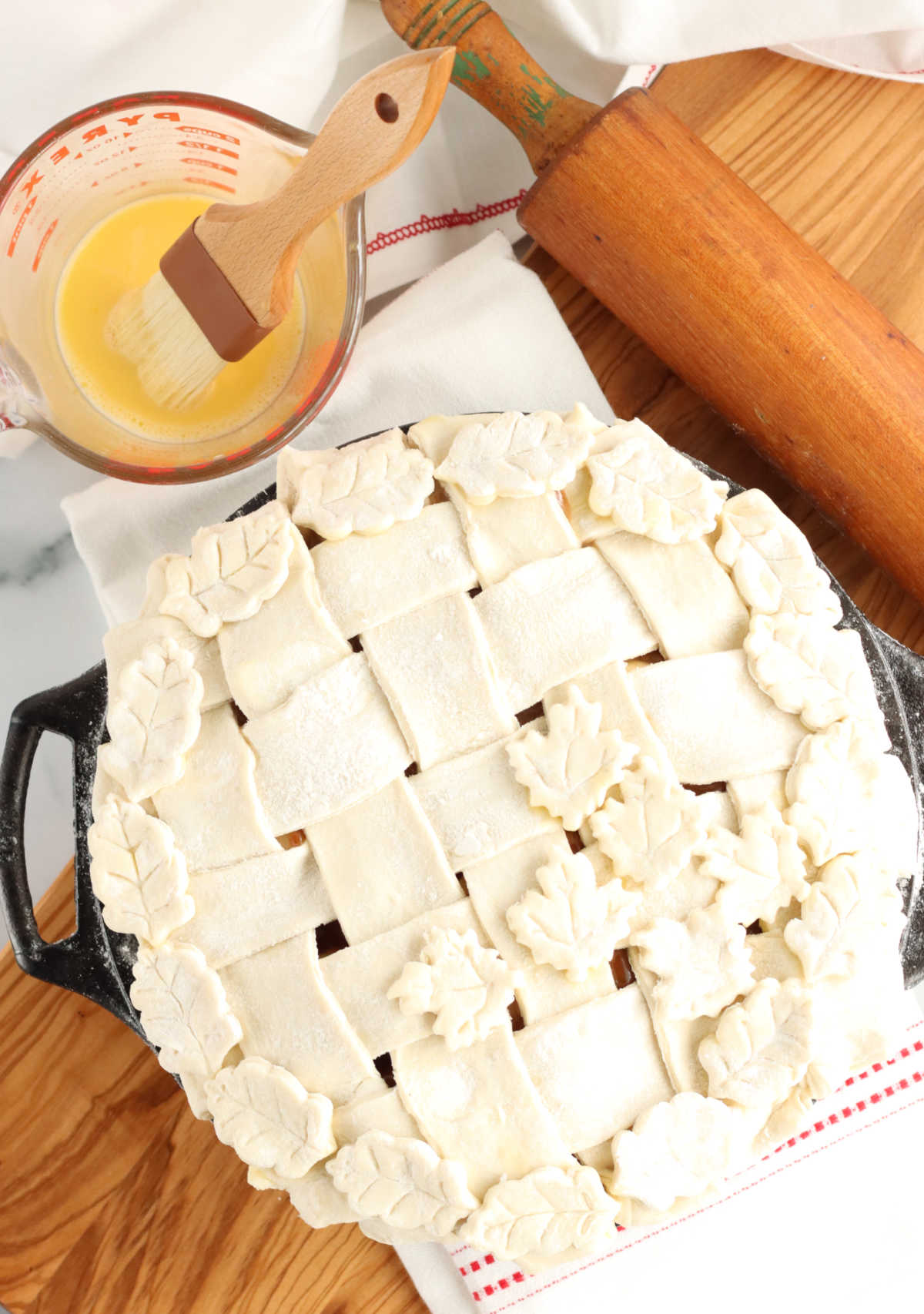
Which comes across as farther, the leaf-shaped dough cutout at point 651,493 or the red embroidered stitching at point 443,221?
the red embroidered stitching at point 443,221

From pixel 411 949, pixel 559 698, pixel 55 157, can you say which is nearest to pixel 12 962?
pixel 411 949

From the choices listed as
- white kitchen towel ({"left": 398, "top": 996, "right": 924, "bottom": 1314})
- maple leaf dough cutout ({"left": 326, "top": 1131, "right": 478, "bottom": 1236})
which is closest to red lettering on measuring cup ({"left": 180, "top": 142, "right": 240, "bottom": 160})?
maple leaf dough cutout ({"left": 326, "top": 1131, "right": 478, "bottom": 1236})


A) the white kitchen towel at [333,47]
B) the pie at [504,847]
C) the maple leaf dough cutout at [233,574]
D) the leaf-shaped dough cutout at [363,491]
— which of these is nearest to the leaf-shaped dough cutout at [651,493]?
the pie at [504,847]

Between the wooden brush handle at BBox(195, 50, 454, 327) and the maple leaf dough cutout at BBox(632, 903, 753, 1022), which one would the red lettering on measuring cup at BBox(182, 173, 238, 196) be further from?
the maple leaf dough cutout at BBox(632, 903, 753, 1022)

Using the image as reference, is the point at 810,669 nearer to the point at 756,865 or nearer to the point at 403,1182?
the point at 756,865

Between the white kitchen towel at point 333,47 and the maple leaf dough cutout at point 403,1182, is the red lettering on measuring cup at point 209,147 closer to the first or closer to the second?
the white kitchen towel at point 333,47

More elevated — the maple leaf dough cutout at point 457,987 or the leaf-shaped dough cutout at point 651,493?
the leaf-shaped dough cutout at point 651,493
